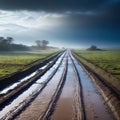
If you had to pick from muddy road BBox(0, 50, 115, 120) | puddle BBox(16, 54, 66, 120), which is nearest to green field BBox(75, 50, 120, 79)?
muddy road BBox(0, 50, 115, 120)

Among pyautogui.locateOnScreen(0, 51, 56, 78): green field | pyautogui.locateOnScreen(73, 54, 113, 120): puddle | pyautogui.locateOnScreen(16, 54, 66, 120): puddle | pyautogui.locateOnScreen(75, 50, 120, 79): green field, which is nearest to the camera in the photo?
pyautogui.locateOnScreen(16, 54, 66, 120): puddle

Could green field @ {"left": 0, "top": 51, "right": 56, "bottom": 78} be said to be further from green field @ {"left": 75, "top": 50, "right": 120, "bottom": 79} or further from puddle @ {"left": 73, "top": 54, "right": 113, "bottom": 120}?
puddle @ {"left": 73, "top": 54, "right": 113, "bottom": 120}

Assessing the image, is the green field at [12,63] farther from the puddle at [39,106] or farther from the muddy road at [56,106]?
the muddy road at [56,106]

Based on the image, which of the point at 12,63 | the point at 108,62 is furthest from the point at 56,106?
the point at 108,62

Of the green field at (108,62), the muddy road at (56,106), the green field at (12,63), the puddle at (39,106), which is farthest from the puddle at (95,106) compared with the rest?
the green field at (12,63)

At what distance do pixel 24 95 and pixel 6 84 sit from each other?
583 cm

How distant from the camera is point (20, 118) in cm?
1470

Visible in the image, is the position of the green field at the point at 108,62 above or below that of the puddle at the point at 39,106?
below

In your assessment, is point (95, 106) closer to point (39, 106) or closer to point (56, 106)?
point (56, 106)

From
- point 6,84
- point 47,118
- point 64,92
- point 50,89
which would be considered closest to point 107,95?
point 64,92

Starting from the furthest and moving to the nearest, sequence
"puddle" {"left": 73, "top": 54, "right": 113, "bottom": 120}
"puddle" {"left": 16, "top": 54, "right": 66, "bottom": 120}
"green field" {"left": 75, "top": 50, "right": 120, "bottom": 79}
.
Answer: "green field" {"left": 75, "top": 50, "right": 120, "bottom": 79} < "puddle" {"left": 73, "top": 54, "right": 113, "bottom": 120} < "puddle" {"left": 16, "top": 54, "right": 66, "bottom": 120}

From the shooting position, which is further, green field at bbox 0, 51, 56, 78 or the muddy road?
green field at bbox 0, 51, 56, 78

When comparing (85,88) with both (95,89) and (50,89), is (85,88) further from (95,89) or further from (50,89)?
(50,89)

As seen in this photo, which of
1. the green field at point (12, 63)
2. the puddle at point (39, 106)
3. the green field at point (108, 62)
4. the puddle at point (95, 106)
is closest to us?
the puddle at point (39, 106)
